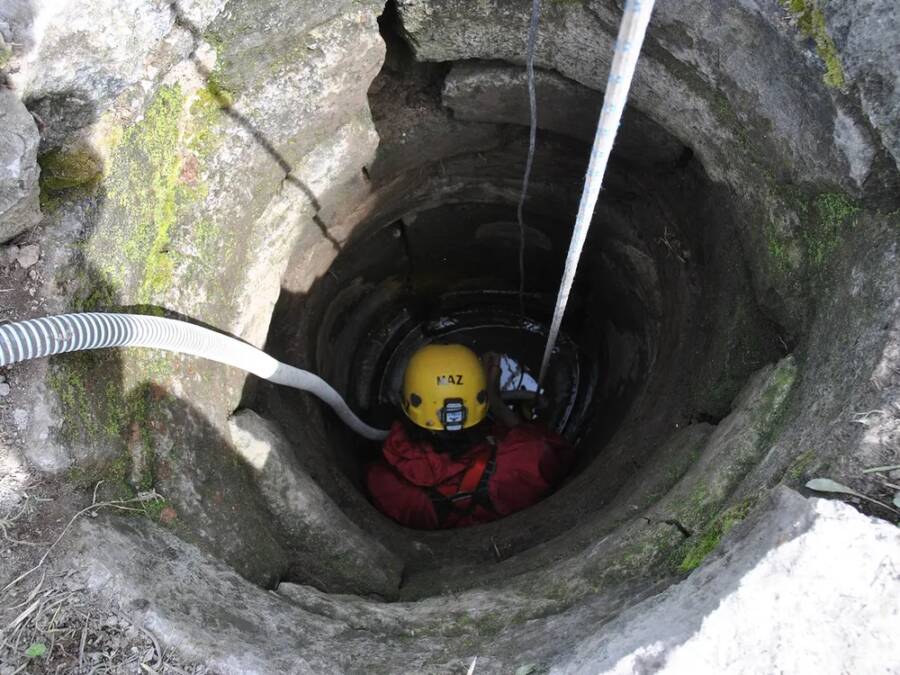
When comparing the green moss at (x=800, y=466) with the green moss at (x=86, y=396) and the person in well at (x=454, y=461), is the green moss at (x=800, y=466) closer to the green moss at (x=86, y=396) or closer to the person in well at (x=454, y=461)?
the green moss at (x=86, y=396)

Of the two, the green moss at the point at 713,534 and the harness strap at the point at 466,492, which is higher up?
the harness strap at the point at 466,492

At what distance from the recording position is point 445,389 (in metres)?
4.97

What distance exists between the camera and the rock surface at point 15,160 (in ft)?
6.11

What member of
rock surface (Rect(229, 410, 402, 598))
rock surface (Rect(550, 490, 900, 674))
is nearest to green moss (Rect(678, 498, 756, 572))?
rock surface (Rect(550, 490, 900, 674))

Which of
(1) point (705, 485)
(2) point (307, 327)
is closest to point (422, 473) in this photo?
(2) point (307, 327)

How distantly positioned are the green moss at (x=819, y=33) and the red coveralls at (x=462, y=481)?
3.07 meters

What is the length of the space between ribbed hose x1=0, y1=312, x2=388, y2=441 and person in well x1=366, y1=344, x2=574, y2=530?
178 centimetres

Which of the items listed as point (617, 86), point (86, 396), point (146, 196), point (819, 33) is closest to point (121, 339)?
point (86, 396)

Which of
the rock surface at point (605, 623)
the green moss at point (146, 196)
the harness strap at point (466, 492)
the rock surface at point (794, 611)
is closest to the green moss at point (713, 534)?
the rock surface at point (605, 623)

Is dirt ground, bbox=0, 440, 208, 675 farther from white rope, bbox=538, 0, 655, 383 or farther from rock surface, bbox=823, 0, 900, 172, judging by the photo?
rock surface, bbox=823, 0, 900, 172

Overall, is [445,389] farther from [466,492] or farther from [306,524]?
[306,524]

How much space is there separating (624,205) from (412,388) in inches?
81.3

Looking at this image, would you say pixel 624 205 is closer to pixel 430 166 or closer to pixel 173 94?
pixel 430 166

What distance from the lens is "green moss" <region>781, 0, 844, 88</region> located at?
213 centimetres
